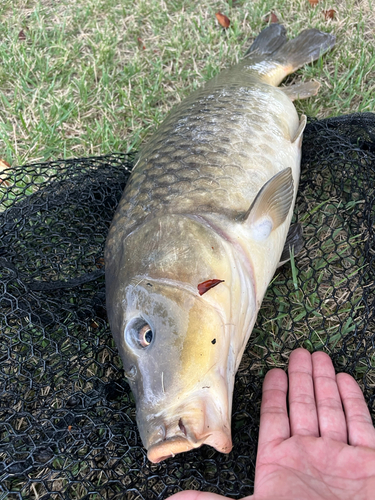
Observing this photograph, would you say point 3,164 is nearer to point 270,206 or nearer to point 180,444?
point 270,206

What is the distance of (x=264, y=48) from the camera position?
3180mm

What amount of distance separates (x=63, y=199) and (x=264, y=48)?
2028 millimetres

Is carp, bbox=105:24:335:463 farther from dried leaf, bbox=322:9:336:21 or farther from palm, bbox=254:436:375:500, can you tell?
dried leaf, bbox=322:9:336:21

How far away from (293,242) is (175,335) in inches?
44.7

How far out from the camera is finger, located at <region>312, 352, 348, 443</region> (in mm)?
1872

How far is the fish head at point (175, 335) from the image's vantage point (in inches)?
55.4

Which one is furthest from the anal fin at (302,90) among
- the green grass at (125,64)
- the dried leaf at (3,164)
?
the dried leaf at (3,164)

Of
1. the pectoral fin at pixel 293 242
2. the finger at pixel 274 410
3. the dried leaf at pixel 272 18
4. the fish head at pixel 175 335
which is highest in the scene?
the dried leaf at pixel 272 18

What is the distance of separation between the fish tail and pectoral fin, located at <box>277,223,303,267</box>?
1326mm

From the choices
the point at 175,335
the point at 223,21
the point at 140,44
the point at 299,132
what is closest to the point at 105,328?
the point at 175,335

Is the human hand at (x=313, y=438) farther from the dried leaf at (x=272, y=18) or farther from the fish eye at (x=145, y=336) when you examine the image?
the dried leaf at (x=272, y=18)

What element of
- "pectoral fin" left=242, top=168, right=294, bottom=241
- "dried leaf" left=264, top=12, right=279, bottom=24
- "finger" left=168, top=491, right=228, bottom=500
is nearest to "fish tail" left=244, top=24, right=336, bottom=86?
"dried leaf" left=264, top=12, right=279, bottom=24

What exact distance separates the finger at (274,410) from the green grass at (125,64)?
205 cm

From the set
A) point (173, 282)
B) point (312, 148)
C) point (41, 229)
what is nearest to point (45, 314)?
point (41, 229)
